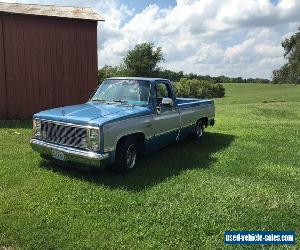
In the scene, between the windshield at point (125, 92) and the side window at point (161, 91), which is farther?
the side window at point (161, 91)

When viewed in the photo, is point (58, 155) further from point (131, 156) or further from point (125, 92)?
point (125, 92)

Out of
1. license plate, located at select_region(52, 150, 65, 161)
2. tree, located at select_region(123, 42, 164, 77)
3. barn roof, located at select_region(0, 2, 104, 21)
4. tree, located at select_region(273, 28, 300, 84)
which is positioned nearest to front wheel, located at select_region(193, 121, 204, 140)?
license plate, located at select_region(52, 150, 65, 161)

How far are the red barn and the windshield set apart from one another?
21.8ft

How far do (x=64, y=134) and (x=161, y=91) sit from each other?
296cm

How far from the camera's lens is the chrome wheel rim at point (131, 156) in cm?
773

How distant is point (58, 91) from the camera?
613 inches

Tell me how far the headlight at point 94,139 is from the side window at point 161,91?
2.42m

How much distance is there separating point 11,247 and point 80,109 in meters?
3.79

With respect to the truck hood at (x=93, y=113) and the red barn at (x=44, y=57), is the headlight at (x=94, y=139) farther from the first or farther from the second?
the red barn at (x=44, y=57)

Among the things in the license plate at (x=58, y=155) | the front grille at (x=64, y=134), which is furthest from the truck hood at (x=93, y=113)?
the license plate at (x=58, y=155)

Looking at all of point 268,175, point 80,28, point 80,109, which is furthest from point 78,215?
point 80,28

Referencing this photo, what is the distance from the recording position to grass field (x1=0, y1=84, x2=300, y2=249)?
500 cm

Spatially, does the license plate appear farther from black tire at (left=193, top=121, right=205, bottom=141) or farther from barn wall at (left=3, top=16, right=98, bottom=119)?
barn wall at (left=3, top=16, right=98, bottom=119)

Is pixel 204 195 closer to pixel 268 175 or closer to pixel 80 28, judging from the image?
pixel 268 175
